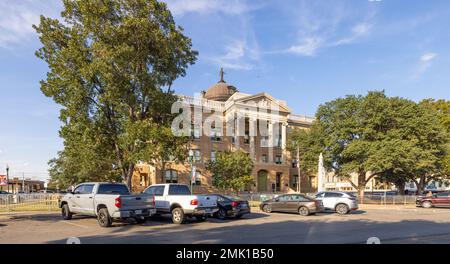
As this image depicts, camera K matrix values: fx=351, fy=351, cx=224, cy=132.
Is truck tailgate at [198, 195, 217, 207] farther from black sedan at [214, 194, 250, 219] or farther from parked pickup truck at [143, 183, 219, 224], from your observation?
black sedan at [214, 194, 250, 219]

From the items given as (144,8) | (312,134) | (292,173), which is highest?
(144,8)

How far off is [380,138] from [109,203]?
34.8 meters

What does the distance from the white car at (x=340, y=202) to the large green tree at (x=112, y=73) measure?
11.1 m

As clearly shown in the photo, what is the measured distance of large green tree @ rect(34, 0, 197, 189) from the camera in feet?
73.7

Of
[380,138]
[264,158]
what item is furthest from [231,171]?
[264,158]

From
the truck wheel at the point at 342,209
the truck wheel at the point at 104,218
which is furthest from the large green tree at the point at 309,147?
→ the truck wheel at the point at 104,218

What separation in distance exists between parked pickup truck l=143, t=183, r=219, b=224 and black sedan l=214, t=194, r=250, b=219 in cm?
218

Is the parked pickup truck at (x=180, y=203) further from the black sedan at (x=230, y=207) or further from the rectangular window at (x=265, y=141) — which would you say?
the rectangular window at (x=265, y=141)

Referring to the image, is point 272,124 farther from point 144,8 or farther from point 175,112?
point 144,8

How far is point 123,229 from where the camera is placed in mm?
14188

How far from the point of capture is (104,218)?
48.4ft

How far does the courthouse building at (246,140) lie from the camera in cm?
4875
